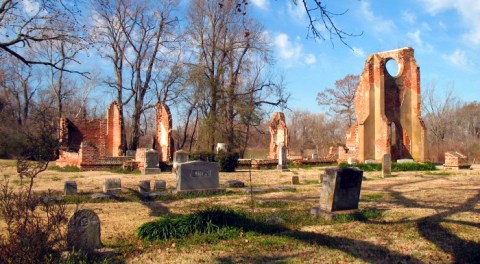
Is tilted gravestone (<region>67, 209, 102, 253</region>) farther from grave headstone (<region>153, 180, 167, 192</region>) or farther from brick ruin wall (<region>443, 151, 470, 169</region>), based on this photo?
brick ruin wall (<region>443, 151, 470, 169</region>)

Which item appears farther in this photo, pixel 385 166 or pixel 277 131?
pixel 277 131

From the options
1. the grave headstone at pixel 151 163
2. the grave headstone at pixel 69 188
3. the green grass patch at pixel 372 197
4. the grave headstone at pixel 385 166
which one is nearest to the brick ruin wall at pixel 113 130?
the grave headstone at pixel 151 163

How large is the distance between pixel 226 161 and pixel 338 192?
13.5 metres

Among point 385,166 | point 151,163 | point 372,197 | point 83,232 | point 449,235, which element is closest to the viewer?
point 83,232

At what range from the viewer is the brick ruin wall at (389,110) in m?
29.6

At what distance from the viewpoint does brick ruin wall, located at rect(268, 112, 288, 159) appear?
34.8 metres

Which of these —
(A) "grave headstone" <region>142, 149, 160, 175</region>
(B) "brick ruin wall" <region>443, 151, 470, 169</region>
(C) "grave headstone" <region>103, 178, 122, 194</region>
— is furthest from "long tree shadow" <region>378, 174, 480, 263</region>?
(B) "brick ruin wall" <region>443, 151, 470, 169</region>

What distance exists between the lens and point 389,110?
99.6 ft

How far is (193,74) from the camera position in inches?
1361

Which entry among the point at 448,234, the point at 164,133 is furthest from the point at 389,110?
the point at 448,234

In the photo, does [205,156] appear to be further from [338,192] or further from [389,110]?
[389,110]

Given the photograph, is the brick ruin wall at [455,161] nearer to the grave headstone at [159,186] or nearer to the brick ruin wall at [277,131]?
the brick ruin wall at [277,131]

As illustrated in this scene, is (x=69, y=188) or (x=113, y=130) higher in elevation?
(x=113, y=130)

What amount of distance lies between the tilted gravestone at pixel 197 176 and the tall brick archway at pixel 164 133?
14231mm
